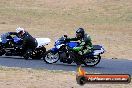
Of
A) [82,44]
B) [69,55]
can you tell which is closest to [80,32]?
[82,44]

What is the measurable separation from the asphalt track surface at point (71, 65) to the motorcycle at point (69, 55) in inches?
10.2

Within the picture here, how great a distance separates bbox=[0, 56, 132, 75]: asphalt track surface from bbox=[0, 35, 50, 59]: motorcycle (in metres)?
0.30

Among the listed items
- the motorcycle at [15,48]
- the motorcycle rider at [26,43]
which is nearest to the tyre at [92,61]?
the motorcycle at [15,48]

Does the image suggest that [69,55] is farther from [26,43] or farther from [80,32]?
[26,43]

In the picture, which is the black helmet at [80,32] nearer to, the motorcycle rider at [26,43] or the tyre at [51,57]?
the tyre at [51,57]

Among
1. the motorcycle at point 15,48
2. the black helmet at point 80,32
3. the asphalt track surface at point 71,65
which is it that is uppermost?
the black helmet at point 80,32

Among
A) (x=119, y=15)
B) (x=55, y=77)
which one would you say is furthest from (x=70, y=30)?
(x=55, y=77)

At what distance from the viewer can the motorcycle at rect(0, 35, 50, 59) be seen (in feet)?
73.5

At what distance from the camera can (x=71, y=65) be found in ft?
68.4

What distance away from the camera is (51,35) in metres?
35.0

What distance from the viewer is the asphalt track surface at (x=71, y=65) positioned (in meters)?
19.5

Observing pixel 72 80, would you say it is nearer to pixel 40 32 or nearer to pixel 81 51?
pixel 81 51

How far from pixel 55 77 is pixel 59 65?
3899 millimetres

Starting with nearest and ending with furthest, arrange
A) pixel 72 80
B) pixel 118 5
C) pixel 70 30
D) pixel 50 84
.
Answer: pixel 50 84
pixel 72 80
pixel 70 30
pixel 118 5
